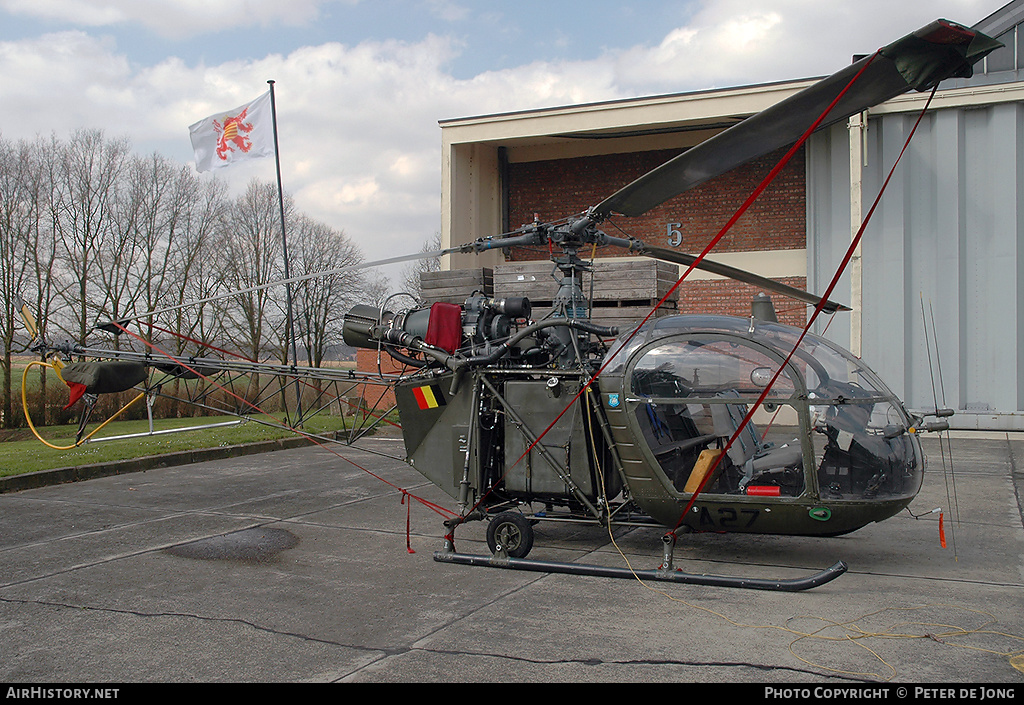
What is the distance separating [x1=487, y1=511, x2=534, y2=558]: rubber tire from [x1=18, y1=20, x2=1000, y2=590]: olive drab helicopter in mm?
11

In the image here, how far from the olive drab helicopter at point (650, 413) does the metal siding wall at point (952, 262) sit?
9375 millimetres

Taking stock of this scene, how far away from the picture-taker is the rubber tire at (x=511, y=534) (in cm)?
642

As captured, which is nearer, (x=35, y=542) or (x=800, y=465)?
(x=800, y=465)

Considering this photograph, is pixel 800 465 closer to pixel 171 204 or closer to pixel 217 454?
pixel 217 454

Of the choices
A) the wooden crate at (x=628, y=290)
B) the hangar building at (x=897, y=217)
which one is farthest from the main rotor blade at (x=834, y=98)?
the hangar building at (x=897, y=217)

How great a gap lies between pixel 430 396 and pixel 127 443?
329 inches

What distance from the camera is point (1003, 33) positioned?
51.5 ft

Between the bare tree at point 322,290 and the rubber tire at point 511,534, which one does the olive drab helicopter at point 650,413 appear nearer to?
the rubber tire at point 511,534

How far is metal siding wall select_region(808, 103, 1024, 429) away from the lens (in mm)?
14492

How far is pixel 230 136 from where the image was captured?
1644cm

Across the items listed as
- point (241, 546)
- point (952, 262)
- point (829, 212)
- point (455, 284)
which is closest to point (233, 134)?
point (455, 284)

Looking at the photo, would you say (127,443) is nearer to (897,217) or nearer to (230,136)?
(230,136)

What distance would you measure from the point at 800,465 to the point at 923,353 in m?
10.7
